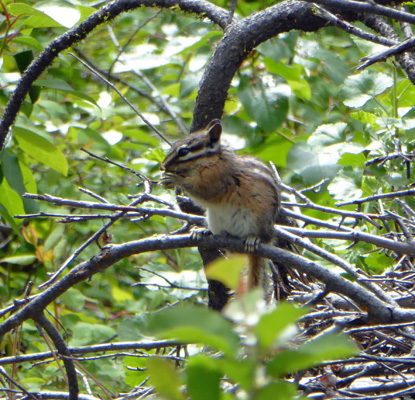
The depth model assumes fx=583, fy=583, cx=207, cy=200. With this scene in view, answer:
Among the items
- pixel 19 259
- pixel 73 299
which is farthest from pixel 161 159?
pixel 19 259

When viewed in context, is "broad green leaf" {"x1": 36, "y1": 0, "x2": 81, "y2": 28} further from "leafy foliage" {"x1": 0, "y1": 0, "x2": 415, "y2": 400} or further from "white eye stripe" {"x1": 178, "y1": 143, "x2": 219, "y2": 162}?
"white eye stripe" {"x1": 178, "y1": 143, "x2": 219, "y2": 162}

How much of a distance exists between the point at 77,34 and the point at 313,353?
2.20 meters

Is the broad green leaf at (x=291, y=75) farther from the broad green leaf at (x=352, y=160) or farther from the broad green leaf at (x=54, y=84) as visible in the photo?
the broad green leaf at (x=54, y=84)

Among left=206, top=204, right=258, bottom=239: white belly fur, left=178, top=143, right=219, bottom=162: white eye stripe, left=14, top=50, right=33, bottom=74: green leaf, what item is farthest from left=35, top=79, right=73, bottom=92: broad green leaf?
left=206, top=204, right=258, bottom=239: white belly fur

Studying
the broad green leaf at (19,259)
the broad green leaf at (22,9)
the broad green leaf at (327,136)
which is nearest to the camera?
the broad green leaf at (22,9)

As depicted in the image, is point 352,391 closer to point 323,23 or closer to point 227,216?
point 227,216

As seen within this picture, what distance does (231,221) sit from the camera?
226cm

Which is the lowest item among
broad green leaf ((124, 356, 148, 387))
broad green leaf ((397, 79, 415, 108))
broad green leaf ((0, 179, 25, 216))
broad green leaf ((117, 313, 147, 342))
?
broad green leaf ((124, 356, 148, 387))

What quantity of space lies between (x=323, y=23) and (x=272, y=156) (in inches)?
36.3

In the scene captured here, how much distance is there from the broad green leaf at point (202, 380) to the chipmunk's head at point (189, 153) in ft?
5.90

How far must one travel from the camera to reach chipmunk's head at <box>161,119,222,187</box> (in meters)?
2.26

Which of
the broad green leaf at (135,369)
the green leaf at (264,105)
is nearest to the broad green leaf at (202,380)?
the broad green leaf at (135,369)

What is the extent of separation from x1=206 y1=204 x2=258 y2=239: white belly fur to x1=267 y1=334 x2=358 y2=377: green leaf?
5.76ft

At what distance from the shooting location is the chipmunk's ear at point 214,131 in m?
2.19
